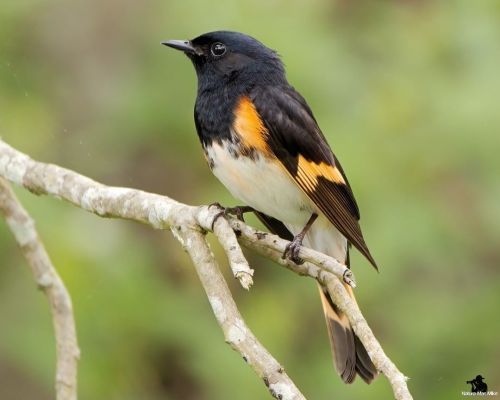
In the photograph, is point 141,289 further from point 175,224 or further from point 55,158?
point 175,224

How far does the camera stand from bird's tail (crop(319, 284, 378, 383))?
152 inches

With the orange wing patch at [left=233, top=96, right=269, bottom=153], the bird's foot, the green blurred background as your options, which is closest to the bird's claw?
the bird's foot

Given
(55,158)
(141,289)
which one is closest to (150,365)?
(141,289)

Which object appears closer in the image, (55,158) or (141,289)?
(141,289)

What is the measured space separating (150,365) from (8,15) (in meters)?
1.80

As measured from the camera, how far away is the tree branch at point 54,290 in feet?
11.3

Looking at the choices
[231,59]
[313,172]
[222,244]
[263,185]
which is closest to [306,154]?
[313,172]

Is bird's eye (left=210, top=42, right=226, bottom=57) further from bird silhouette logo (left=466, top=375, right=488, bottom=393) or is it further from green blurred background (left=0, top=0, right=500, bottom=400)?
bird silhouette logo (left=466, top=375, right=488, bottom=393)

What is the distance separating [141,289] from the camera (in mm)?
4656

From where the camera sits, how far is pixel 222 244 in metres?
3.08

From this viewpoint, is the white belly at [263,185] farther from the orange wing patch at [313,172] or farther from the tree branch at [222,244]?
the tree branch at [222,244]

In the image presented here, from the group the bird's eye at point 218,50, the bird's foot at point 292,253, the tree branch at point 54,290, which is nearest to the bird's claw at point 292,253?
the bird's foot at point 292,253

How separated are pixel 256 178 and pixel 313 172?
0.24 metres

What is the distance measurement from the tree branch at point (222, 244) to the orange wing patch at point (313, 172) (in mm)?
513
